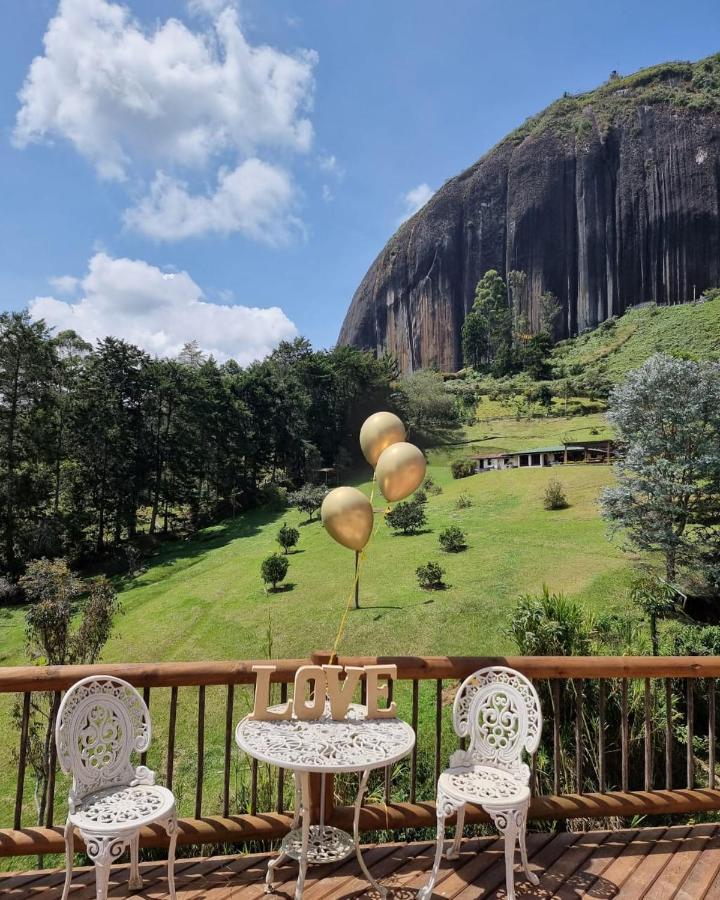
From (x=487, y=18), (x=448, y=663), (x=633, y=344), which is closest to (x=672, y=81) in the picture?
(x=633, y=344)

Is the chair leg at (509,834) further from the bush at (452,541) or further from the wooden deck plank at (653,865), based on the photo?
the bush at (452,541)

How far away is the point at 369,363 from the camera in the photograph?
119 ft

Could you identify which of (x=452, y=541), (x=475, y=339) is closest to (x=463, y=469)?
(x=452, y=541)

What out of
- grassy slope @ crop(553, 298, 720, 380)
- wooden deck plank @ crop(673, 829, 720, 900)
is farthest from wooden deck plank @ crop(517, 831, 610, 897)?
grassy slope @ crop(553, 298, 720, 380)

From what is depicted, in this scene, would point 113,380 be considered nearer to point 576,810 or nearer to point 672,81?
point 576,810

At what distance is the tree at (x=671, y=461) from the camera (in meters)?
11.0

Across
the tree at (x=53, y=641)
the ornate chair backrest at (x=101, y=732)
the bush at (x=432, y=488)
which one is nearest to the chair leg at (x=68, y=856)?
the ornate chair backrest at (x=101, y=732)

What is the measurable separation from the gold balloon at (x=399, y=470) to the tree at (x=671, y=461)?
1027cm

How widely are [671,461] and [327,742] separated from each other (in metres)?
11.7

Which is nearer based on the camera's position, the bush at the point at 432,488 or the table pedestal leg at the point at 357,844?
the table pedestal leg at the point at 357,844

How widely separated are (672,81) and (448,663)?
3376 inches

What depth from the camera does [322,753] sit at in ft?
6.48

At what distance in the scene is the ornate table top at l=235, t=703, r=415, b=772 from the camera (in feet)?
6.21

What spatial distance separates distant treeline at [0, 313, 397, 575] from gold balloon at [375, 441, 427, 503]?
21189mm
